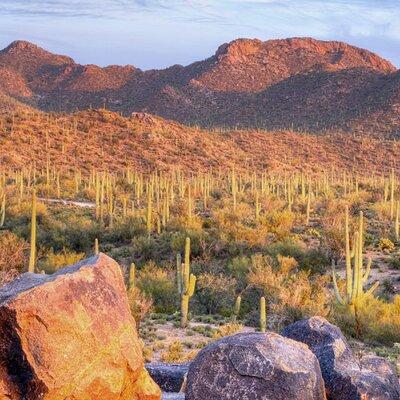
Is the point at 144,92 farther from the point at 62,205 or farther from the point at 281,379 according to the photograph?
the point at 281,379

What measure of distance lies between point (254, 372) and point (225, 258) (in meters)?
17.0

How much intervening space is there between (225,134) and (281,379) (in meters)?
65.3

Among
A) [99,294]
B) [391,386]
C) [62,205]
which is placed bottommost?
[62,205]

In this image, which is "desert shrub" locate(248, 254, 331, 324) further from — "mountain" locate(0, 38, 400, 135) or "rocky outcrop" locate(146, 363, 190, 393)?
"mountain" locate(0, 38, 400, 135)

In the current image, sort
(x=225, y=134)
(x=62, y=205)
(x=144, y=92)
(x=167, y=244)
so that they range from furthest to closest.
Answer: (x=144, y=92), (x=225, y=134), (x=62, y=205), (x=167, y=244)

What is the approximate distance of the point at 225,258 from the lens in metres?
23.3

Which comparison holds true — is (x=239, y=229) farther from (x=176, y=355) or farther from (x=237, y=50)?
(x=237, y=50)

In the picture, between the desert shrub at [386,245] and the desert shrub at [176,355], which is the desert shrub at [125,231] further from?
the desert shrub at [176,355]

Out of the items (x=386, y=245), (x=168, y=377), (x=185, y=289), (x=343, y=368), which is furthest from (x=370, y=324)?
(x=386, y=245)

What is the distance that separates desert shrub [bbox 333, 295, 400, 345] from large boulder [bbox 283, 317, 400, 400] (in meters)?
6.20

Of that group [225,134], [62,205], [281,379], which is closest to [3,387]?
[281,379]

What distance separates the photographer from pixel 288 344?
6633mm

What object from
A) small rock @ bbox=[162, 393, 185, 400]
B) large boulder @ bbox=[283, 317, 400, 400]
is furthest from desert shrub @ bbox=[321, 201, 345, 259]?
small rock @ bbox=[162, 393, 185, 400]

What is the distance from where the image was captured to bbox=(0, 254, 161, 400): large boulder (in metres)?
5.87
